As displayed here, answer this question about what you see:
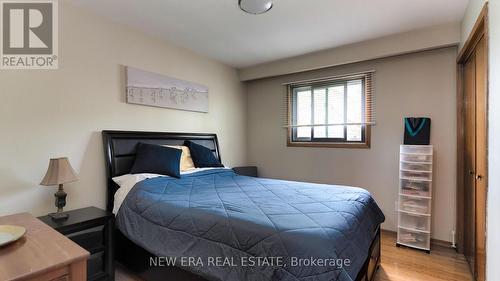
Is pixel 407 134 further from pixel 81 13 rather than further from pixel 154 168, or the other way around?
pixel 81 13

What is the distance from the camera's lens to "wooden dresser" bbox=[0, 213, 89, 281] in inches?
36.8

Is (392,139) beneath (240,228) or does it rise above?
above

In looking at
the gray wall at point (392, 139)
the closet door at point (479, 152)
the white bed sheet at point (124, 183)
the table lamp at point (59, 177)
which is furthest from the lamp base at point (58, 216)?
the closet door at point (479, 152)

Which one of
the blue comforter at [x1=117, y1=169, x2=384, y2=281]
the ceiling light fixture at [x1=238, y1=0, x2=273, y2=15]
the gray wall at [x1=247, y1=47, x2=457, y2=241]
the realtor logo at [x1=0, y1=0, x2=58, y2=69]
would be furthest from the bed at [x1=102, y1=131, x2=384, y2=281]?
the ceiling light fixture at [x1=238, y1=0, x2=273, y2=15]

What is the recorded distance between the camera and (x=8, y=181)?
1939mm

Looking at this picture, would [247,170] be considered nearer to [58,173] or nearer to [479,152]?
[58,173]

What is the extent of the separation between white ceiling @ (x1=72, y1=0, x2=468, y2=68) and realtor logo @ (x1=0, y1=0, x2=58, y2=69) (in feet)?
0.99

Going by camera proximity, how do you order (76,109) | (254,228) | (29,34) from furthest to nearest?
(76,109) < (29,34) < (254,228)

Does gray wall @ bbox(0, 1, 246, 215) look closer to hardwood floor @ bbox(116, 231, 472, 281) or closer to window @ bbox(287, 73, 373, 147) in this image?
hardwood floor @ bbox(116, 231, 472, 281)

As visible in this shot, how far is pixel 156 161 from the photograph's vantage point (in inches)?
102

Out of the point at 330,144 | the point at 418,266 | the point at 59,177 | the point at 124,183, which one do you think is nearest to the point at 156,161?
the point at 124,183

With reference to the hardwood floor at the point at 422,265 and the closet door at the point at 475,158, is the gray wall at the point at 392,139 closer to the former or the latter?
the closet door at the point at 475,158

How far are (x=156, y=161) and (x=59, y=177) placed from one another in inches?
33.1

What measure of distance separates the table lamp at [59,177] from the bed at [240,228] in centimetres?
45
